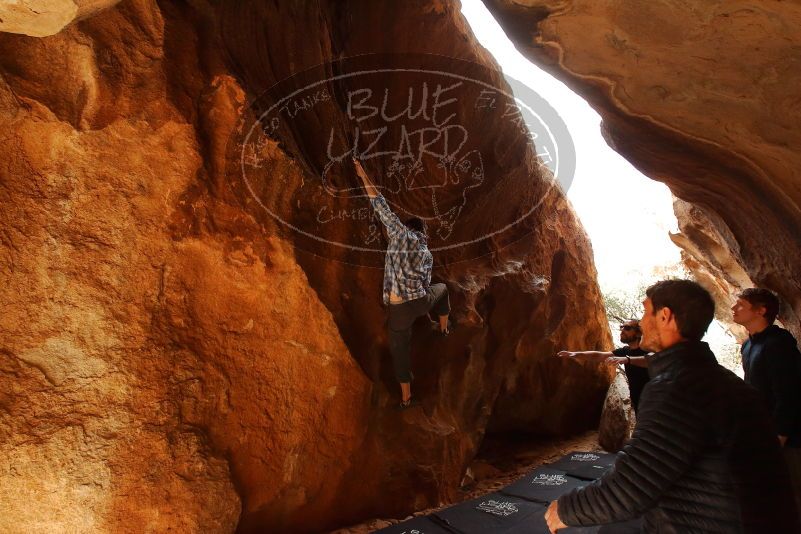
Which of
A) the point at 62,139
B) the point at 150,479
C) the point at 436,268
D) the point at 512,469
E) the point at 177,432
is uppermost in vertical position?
the point at 62,139

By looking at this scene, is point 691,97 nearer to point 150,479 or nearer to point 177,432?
point 177,432

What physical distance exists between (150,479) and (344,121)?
3434 mm

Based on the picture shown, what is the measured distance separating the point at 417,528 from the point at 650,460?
2.86 meters

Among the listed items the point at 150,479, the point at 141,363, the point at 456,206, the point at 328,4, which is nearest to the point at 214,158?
the point at 141,363

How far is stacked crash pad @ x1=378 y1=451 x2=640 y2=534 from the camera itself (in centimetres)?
391

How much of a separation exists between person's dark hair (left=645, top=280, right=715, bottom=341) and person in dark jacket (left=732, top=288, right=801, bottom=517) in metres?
1.51

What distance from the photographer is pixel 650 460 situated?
156 cm

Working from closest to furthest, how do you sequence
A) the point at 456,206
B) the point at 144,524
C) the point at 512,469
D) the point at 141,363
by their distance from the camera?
1. the point at 144,524
2. the point at 141,363
3. the point at 456,206
4. the point at 512,469

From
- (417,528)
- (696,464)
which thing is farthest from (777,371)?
(417,528)

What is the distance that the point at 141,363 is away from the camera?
2.96 metres

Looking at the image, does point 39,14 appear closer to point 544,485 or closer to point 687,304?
point 687,304

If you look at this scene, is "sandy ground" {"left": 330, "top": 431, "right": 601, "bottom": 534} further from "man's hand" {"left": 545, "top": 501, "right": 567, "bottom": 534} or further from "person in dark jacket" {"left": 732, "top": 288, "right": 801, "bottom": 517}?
"man's hand" {"left": 545, "top": 501, "right": 567, "bottom": 534}

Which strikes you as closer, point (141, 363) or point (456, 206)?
point (141, 363)

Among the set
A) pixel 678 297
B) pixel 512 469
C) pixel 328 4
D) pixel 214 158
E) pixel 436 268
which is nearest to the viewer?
pixel 678 297
